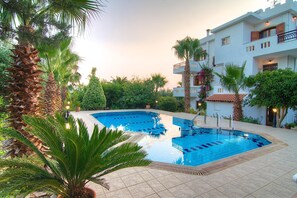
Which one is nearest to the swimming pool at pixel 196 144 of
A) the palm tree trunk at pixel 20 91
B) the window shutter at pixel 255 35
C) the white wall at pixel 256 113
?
the palm tree trunk at pixel 20 91

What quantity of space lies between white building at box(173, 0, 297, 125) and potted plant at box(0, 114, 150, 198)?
16.6 meters

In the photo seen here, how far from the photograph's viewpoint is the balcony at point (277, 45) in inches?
537

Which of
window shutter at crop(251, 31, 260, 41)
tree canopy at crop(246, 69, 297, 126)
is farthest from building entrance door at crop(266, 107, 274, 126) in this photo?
window shutter at crop(251, 31, 260, 41)

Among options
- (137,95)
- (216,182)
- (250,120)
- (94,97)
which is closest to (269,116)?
(250,120)

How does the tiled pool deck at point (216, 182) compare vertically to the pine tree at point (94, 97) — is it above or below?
below

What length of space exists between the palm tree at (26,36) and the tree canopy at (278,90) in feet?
42.1

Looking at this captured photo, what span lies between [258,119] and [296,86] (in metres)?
5.70

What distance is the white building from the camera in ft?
49.0

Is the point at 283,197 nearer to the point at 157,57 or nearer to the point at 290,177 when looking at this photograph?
the point at 290,177

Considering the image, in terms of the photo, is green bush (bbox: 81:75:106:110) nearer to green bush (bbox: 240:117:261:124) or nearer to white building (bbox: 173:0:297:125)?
white building (bbox: 173:0:297:125)

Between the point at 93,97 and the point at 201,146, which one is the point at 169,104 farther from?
the point at 201,146

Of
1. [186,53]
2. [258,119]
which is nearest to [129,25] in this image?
[186,53]

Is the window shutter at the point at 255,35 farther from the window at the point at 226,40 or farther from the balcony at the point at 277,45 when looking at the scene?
the window at the point at 226,40

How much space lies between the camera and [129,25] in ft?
57.6
